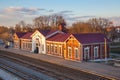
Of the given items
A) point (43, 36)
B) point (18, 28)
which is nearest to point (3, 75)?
point (43, 36)

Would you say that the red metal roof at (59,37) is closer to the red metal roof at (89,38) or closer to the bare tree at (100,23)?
the red metal roof at (89,38)

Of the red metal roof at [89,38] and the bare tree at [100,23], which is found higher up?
the bare tree at [100,23]

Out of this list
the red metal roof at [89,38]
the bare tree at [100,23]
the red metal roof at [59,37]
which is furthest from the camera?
the bare tree at [100,23]

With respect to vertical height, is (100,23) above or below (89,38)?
above

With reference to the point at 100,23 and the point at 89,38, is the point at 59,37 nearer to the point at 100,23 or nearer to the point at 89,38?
the point at 89,38

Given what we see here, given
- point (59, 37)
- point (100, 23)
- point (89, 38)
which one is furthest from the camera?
point (100, 23)

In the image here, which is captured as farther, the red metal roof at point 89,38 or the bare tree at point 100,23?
the bare tree at point 100,23

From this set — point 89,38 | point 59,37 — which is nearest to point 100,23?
point 59,37

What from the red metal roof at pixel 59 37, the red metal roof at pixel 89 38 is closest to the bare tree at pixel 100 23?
the red metal roof at pixel 59 37

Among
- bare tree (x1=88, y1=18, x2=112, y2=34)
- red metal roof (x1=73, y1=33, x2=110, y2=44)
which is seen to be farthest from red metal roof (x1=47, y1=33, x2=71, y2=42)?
bare tree (x1=88, y1=18, x2=112, y2=34)

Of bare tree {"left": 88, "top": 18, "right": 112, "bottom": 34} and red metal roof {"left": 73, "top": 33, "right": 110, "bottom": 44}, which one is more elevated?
bare tree {"left": 88, "top": 18, "right": 112, "bottom": 34}

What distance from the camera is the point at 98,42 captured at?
3909 cm

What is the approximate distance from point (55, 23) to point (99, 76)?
88.2 m

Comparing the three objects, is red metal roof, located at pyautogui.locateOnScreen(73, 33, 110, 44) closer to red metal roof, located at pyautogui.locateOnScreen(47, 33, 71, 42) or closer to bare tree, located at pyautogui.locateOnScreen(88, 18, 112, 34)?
red metal roof, located at pyautogui.locateOnScreen(47, 33, 71, 42)
